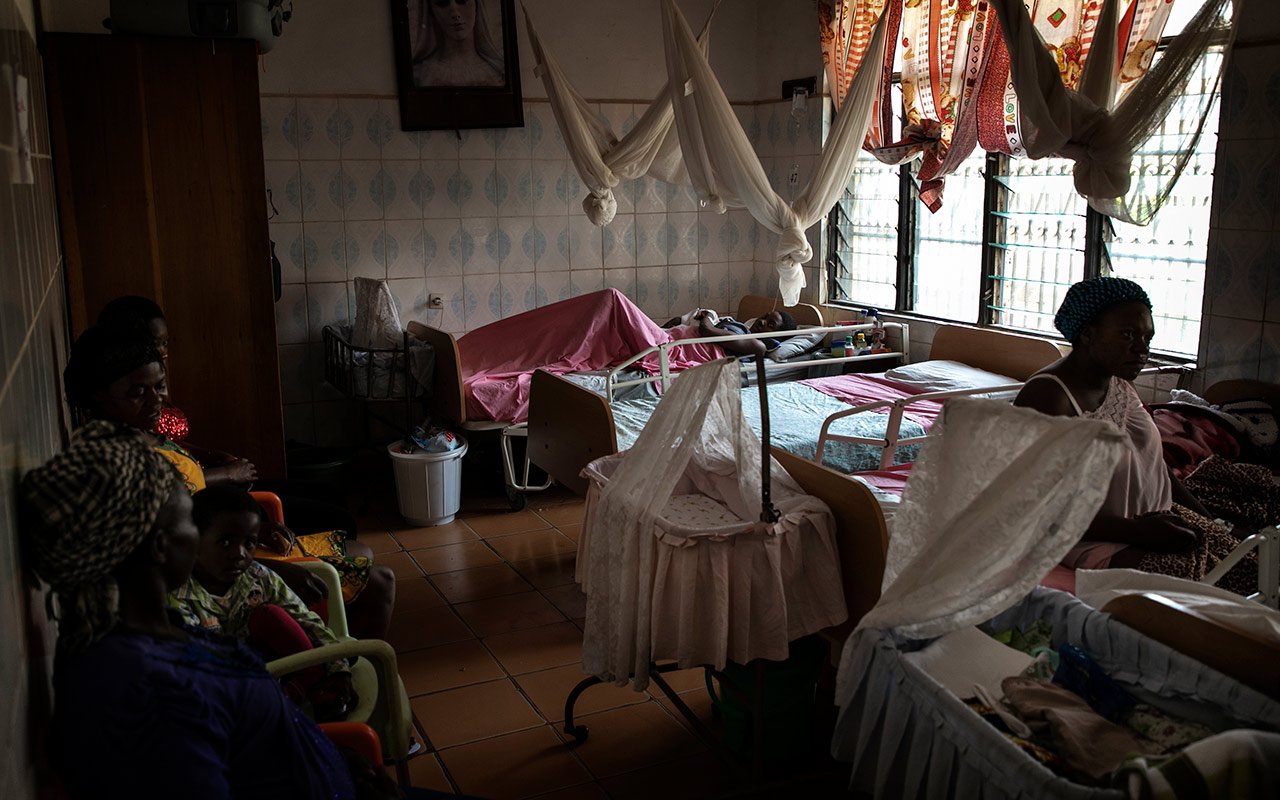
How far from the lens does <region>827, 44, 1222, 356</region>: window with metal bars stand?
15.0 ft

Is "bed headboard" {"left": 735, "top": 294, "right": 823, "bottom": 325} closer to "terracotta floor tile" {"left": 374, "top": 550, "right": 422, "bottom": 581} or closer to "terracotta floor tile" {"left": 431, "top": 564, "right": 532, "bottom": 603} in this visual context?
"terracotta floor tile" {"left": 431, "top": 564, "right": 532, "bottom": 603}

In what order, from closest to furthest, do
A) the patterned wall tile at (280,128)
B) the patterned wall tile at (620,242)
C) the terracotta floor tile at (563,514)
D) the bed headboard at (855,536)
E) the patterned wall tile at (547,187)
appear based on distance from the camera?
the bed headboard at (855,536) < the terracotta floor tile at (563,514) < the patterned wall tile at (280,128) < the patterned wall tile at (547,187) < the patterned wall tile at (620,242)

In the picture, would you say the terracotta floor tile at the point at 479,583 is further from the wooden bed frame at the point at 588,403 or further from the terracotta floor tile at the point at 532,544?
the wooden bed frame at the point at 588,403

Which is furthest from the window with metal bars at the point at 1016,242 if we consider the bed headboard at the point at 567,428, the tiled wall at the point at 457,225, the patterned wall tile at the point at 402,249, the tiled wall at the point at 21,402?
the tiled wall at the point at 21,402

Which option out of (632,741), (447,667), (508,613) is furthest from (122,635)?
(508,613)

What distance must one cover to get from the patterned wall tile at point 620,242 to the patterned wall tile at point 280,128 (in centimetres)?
186

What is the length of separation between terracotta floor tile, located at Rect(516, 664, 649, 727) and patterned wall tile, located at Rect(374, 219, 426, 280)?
3.09 m

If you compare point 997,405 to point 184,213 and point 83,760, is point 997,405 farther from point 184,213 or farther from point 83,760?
point 184,213

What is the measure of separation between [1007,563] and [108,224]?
3314mm

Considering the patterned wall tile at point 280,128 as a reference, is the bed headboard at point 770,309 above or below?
below

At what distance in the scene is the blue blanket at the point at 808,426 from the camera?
4.47 m

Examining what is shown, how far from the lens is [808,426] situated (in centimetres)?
467

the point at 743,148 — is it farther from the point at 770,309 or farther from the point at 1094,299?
the point at 1094,299

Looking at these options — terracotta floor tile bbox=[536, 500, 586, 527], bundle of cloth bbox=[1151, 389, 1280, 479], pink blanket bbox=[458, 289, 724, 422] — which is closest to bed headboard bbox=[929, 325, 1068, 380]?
bundle of cloth bbox=[1151, 389, 1280, 479]
